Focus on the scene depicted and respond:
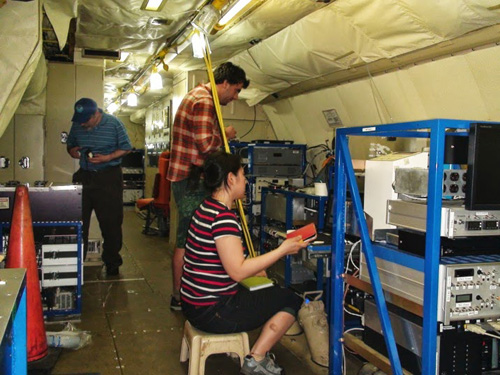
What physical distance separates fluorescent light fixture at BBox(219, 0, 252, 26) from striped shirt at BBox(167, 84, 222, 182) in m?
0.59

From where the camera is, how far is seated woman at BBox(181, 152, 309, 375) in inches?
92.7

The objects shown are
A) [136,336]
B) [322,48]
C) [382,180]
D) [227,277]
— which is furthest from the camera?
[322,48]

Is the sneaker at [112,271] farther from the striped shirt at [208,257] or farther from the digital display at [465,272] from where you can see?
the digital display at [465,272]

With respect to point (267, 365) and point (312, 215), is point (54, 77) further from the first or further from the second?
point (267, 365)

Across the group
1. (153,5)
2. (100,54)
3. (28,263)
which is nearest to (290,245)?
(28,263)

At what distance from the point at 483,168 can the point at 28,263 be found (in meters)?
2.44

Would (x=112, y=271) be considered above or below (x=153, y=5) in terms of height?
below

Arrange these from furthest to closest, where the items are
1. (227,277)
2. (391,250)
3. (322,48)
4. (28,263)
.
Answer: (322,48) < (28,263) < (227,277) < (391,250)

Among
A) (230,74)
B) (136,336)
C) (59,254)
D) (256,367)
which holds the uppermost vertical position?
(230,74)

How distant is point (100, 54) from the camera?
550 cm

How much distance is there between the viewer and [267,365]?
2.41 meters

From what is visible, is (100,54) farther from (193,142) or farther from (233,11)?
(193,142)

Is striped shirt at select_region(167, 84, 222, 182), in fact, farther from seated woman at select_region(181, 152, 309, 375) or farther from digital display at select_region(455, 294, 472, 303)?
digital display at select_region(455, 294, 472, 303)

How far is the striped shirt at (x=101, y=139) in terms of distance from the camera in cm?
442
